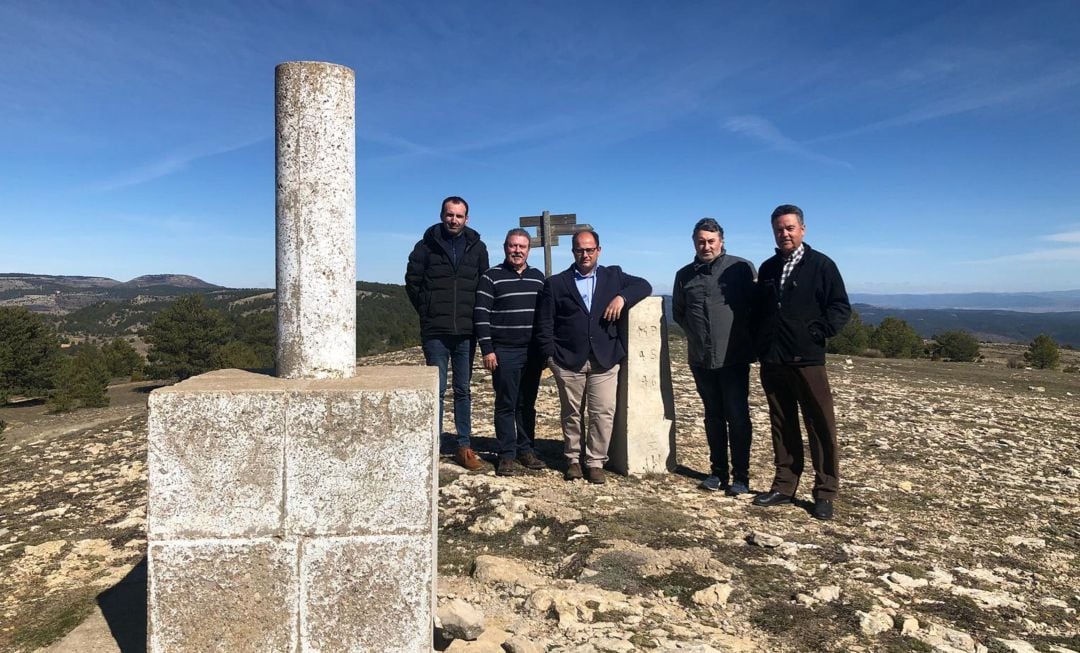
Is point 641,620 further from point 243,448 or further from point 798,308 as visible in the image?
point 798,308

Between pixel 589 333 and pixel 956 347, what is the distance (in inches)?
973

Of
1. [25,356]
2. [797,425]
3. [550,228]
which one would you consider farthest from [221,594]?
[25,356]

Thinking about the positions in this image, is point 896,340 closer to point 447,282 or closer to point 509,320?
point 509,320

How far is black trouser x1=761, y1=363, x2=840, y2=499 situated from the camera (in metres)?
4.75

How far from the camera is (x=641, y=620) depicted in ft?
11.0

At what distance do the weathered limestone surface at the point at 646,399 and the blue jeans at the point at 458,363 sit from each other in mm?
1438

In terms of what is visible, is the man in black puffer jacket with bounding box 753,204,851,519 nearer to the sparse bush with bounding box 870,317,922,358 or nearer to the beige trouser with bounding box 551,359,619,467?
the beige trouser with bounding box 551,359,619,467

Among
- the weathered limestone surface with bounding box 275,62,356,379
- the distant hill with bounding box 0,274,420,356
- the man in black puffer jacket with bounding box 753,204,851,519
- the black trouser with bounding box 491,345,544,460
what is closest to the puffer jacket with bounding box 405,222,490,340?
the black trouser with bounding box 491,345,544,460

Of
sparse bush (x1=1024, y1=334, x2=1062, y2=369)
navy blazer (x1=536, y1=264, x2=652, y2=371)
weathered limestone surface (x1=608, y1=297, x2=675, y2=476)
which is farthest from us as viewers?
sparse bush (x1=1024, y1=334, x2=1062, y2=369)

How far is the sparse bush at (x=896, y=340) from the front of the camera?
26.1 m

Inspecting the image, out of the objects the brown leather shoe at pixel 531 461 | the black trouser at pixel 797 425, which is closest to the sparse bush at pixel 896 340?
the black trouser at pixel 797 425

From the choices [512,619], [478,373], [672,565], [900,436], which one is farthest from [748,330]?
[478,373]

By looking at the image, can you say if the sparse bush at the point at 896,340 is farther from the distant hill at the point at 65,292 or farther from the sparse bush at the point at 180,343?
the distant hill at the point at 65,292

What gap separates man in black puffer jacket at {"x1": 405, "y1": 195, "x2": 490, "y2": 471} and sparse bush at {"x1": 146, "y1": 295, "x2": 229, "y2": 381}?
33.8 m
